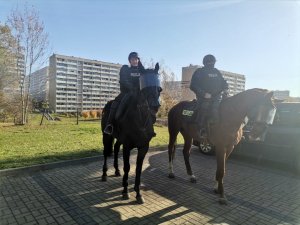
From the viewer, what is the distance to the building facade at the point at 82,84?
48125 mm

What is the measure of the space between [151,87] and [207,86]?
80.0 inches

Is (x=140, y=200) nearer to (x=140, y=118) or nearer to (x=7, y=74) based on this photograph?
(x=140, y=118)

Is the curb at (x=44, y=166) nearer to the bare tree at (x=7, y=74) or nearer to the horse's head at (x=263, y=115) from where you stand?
the horse's head at (x=263, y=115)

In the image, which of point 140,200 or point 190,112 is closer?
point 140,200

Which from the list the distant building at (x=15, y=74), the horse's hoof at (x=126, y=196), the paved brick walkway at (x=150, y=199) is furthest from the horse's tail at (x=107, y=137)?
the distant building at (x=15, y=74)

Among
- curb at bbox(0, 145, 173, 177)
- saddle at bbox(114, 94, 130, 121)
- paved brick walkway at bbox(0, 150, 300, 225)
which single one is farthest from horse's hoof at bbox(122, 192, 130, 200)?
curb at bbox(0, 145, 173, 177)

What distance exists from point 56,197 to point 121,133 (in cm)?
187

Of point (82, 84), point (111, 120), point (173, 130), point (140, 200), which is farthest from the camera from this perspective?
point (82, 84)

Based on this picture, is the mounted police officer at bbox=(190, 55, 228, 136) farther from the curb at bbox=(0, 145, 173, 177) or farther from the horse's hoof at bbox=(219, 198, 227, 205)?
the curb at bbox=(0, 145, 173, 177)

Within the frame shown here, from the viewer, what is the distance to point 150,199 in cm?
508

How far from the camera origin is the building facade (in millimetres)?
48125

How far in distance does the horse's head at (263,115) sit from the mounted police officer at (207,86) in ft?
3.14

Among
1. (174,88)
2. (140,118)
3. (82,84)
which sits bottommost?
(140,118)

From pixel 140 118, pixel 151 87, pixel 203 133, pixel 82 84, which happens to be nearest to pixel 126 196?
pixel 140 118
